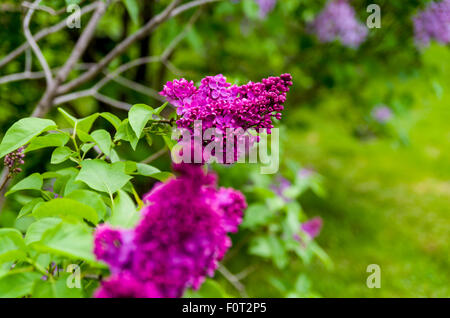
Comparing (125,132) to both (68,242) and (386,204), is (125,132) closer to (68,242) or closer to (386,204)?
(68,242)

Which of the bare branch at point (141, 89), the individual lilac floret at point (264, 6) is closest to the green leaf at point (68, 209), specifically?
the bare branch at point (141, 89)

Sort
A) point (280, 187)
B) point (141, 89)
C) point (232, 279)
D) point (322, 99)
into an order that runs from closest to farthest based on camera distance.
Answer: point (232, 279)
point (141, 89)
point (280, 187)
point (322, 99)

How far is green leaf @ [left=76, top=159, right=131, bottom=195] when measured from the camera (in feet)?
3.22

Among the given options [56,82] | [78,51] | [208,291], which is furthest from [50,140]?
[78,51]

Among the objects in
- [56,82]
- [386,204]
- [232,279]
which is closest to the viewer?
[56,82]

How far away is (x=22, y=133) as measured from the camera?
1000 millimetres

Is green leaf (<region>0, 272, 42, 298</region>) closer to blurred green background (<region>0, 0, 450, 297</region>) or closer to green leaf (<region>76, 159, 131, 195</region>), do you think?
green leaf (<region>76, 159, 131, 195</region>)

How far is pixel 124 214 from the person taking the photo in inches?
32.8

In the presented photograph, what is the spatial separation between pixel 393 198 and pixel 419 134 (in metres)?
1.58

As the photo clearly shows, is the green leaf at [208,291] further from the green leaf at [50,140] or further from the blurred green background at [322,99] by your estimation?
the blurred green background at [322,99]

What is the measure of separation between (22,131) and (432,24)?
2.41 meters
